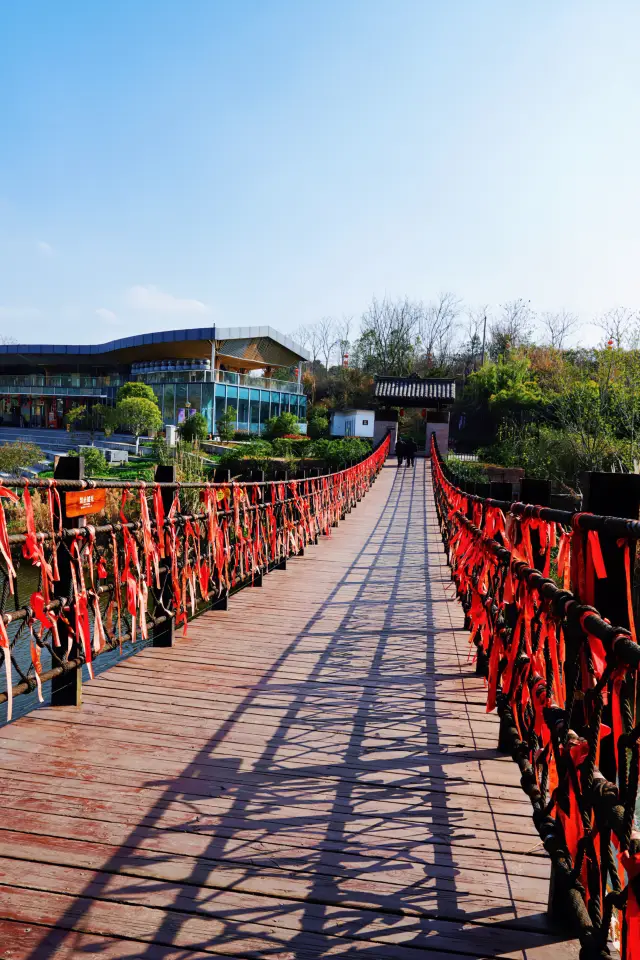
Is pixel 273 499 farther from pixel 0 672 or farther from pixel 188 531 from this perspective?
pixel 0 672

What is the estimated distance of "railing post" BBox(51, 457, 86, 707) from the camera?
3020mm

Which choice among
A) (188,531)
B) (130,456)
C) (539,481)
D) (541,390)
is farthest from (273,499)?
(541,390)

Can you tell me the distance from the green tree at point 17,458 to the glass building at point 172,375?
397 inches

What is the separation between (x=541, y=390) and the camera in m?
36.2

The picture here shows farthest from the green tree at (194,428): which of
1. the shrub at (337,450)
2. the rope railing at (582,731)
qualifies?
the rope railing at (582,731)

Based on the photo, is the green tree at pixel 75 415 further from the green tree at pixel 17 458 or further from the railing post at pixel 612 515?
the railing post at pixel 612 515

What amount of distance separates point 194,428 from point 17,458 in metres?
9.36

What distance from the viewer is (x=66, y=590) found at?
3.07 metres

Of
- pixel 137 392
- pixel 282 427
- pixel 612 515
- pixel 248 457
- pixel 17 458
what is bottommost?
pixel 17 458

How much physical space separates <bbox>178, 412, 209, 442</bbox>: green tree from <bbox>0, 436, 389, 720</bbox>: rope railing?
2675cm

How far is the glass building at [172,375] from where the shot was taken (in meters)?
37.4

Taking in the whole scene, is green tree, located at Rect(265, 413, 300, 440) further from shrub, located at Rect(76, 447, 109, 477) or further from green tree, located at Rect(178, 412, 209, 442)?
shrub, located at Rect(76, 447, 109, 477)

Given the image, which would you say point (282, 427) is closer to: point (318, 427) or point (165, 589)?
point (318, 427)

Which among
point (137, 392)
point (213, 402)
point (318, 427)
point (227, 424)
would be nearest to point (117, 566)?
point (137, 392)
